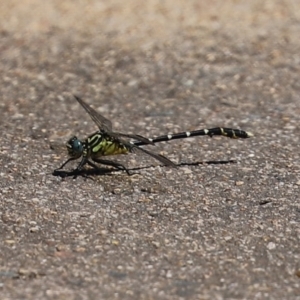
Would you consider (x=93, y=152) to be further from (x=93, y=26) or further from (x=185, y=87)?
(x=93, y=26)

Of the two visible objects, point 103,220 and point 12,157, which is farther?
point 12,157

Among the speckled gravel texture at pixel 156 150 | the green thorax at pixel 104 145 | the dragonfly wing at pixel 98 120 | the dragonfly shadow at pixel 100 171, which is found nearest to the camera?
the speckled gravel texture at pixel 156 150

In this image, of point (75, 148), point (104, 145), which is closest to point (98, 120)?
point (104, 145)

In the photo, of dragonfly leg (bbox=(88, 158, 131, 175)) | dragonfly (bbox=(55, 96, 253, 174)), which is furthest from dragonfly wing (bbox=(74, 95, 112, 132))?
dragonfly leg (bbox=(88, 158, 131, 175))

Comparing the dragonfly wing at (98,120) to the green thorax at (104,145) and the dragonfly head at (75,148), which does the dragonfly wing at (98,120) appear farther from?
the dragonfly head at (75,148)

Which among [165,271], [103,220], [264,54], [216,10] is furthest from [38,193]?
[216,10]

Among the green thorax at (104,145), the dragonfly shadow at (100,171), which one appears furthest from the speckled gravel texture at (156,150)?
the green thorax at (104,145)

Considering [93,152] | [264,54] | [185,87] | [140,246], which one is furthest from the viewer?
[264,54]

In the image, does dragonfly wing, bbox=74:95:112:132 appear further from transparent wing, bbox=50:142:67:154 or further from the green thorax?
transparent wing, bbox=50:142:67:154
